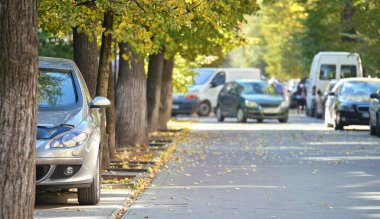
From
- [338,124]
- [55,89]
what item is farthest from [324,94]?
[55,89]

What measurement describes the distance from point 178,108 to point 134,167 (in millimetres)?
30189

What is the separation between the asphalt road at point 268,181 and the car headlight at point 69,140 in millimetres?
933

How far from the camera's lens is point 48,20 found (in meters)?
15.9

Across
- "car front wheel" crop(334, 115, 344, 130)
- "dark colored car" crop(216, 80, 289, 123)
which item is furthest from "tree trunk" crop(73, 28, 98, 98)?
"dark colored car" crop(216, 80, 289, 123)

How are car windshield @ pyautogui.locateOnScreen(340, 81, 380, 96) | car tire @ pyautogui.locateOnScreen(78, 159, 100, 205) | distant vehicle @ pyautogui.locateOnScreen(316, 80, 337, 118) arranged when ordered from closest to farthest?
car tire @ pyautogui.locateOnScreen(78, 159, 100, 205), car windshield @ pyautogui.locateOnScreen(340, 81, 380, 96), distant vehicle @ pyautogui.locateOnScreen(316, 80, 337, 118)

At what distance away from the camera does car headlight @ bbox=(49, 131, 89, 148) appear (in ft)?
41.1

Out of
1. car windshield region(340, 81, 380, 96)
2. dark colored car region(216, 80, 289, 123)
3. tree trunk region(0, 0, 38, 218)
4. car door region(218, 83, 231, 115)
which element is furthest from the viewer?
car door region(218, 83, 231, 115)

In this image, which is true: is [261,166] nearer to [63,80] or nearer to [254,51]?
[63,80]

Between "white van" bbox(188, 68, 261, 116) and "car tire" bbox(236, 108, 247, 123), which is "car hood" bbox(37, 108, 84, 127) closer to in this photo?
"car tire" bbox(236, 108, 247, 123)

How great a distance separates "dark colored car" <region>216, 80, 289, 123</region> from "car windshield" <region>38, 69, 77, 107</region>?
88.3 ft

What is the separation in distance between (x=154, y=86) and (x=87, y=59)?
1263 centimetres

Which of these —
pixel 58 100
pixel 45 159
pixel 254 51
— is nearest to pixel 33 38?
pixel 45 159

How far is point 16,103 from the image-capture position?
A: 30.0 feet

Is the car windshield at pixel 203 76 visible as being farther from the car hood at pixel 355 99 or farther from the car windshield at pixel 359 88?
the car hood at pixel 355 99
